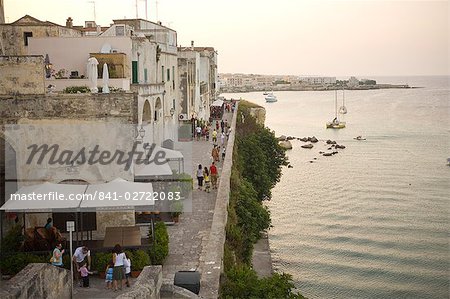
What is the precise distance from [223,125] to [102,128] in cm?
2220

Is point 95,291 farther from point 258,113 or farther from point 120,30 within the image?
point 258,113

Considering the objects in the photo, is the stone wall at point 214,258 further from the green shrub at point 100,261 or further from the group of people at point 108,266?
the green shrub at point 100,261

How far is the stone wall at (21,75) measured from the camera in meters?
12.4

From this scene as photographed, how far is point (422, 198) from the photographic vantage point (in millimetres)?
34094

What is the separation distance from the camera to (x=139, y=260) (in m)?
11.1

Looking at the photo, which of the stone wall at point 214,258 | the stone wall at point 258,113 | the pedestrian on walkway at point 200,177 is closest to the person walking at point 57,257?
the stone wall at point 214,258

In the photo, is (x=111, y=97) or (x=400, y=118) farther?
(x=400, y=118)

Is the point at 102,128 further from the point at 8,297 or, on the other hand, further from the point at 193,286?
the point at 8,297

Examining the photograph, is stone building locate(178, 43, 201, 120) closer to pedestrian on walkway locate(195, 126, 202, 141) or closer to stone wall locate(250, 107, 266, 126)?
pedestrian on walkway locate(195, 126, 202, 141)

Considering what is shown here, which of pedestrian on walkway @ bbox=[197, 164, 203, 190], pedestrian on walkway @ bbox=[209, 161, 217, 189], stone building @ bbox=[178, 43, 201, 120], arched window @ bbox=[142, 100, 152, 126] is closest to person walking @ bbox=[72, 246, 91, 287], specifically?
pedestrian on walkway @ bbox=[197, 164, 203, 190]

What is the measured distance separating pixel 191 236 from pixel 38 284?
19.6 feet

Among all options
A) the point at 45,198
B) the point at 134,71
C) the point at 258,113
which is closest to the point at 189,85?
the point at 134,71

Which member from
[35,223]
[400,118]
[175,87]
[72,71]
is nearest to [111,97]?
[35,223]

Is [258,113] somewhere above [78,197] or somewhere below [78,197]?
above
